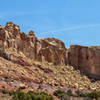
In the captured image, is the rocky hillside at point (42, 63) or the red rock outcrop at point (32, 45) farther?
the red rock outcrop at point (32, 45)

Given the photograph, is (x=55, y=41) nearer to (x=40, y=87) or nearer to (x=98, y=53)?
(x=98, y=53)

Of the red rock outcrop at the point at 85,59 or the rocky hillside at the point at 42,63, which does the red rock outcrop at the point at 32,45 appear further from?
the red rock outcrop at the point at 85,59

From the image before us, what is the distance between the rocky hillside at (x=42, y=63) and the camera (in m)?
37.0

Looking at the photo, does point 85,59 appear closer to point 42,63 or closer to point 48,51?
point 48,51

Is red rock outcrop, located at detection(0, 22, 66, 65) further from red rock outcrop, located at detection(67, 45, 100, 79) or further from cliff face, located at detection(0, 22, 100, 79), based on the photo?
red rock outcrop, located at detection(67, 45, 100, 79)

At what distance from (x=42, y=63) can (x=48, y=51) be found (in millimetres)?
4585

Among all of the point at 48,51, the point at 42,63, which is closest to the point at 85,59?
the point at 48,51

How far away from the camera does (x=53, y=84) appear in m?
41.3

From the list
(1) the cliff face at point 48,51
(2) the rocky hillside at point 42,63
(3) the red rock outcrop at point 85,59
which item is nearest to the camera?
(2) the rocky hillside at point 42,63

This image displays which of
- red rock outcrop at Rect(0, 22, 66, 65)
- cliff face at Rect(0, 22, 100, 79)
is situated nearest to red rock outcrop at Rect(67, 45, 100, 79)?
cliff face at Rect(0, 22, 100, 79)

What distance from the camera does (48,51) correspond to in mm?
53000

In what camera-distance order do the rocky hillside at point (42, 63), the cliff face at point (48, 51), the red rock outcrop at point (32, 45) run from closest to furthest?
the rocky hillside at point (42, 63)
the cliff face at point (48, 51)
the red rock outcrop at point (32, 45)

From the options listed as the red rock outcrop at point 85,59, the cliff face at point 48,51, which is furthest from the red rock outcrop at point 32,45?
the red rock outcrop at point 85,59

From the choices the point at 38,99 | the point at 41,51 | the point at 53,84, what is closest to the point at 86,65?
the point at 41,51
